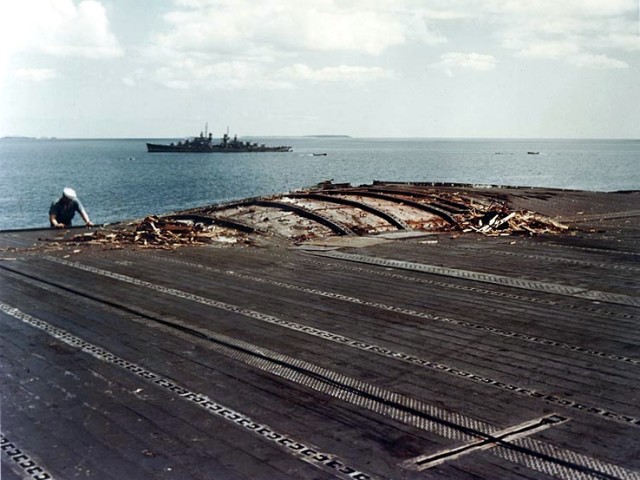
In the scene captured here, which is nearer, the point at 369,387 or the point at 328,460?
the point at 328,460

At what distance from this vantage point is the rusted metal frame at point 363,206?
2412 centimetres

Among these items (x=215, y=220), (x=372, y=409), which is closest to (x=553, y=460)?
(x=372, y=409)

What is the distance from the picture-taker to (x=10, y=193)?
3410 inches

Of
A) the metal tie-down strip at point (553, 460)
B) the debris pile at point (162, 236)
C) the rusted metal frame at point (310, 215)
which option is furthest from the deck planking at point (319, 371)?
the rusted metal frame at point (310, 215)

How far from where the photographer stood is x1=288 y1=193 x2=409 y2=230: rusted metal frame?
950 inches

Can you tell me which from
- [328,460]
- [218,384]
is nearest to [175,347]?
[218,384]

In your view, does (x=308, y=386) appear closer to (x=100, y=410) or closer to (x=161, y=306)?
(x=100, y=410)

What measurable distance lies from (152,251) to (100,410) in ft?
40.9

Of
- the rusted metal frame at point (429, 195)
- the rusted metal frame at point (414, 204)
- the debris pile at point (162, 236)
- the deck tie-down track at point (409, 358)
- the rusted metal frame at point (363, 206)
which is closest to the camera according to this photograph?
the deck tie-down track at point (409, 358)

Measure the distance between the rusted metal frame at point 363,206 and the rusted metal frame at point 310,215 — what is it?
2.03 meters

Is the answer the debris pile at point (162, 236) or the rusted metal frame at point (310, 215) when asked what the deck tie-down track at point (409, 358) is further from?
the rusted metal frame at point (310, 215)

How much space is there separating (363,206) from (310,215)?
2.61 meters

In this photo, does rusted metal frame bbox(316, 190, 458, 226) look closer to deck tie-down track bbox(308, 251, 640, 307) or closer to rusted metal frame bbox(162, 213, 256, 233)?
rusted metal frame bbox(162, 213, 256, 233)

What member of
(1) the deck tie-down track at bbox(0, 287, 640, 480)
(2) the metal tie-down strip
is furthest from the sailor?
(2) the metal tie-down strip
